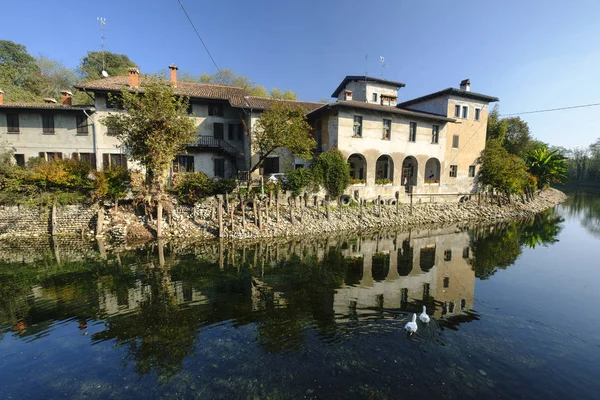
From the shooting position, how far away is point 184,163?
25453mm

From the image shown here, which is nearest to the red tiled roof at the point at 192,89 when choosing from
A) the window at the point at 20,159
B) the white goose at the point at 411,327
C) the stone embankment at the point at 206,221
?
the window at the point at 20,159

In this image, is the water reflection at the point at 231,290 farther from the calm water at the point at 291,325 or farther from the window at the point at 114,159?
the window at the point at 114,159

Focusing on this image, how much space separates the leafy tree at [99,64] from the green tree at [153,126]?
115 feet

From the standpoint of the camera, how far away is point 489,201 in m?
31.5

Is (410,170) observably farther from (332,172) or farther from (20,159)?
(20,159)

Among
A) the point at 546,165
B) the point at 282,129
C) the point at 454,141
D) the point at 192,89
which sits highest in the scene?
the point at 192,89

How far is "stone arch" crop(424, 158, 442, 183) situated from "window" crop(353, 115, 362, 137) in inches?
404

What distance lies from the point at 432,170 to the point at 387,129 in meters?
8.80

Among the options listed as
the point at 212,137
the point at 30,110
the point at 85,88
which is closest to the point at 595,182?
the point at 212,137

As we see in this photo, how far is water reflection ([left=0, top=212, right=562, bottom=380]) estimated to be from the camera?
324 inches

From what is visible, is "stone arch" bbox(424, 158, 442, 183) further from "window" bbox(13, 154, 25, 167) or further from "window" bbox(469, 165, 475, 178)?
"window" bbox(13, 154, 25, 167)

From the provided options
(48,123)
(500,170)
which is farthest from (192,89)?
(500,170)

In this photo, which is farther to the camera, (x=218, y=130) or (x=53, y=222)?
(x=218, y=130)

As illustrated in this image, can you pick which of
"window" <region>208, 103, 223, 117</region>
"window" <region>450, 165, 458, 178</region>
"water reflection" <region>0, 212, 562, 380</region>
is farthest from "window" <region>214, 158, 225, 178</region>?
"window" <region>450, 165, 458, 178</region>
